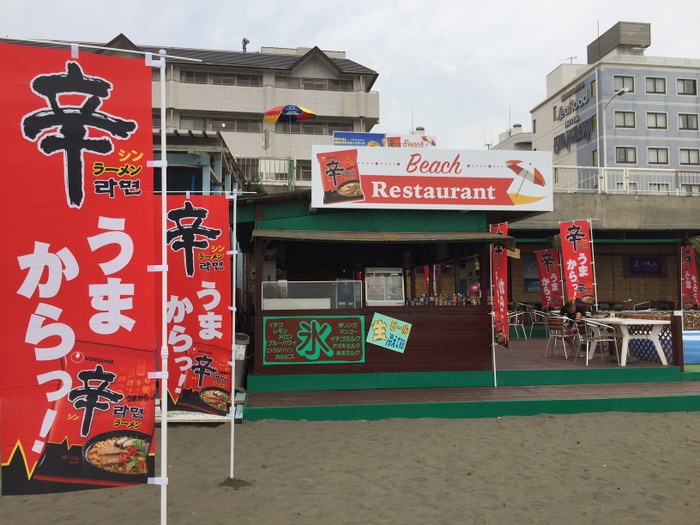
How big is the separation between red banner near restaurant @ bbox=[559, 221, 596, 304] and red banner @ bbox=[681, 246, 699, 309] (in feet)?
17.4

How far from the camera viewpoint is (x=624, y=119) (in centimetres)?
4031

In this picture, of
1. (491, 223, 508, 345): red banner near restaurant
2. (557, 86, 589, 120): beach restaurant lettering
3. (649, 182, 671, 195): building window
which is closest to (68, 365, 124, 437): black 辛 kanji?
(491, 223, 508, 345): red banner near restaurant

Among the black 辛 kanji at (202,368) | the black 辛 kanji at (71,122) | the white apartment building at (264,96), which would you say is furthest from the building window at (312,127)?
the black 辛 kanji at (71,122)

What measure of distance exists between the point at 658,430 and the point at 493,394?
2.28m

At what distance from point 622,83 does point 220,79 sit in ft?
85.7

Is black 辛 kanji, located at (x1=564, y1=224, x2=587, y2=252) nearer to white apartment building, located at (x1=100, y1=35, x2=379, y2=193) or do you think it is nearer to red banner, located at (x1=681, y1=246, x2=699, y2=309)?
red banner, located at (x1=681, y1=246, x2=699, y2=309)

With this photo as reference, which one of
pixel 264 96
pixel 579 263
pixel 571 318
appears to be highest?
pixel 264 96

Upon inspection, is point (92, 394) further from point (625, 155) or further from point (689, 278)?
point (625, 155)

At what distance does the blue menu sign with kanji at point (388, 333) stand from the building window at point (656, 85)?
3828cm

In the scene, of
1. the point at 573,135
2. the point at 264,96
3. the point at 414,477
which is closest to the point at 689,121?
the point at 573,135

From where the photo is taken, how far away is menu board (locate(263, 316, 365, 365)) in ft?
31.5

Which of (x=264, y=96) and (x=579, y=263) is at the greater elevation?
(x=264, y=96)

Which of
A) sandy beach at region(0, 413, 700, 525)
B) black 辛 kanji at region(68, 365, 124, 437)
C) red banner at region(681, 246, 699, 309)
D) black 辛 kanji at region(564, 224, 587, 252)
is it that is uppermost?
black 辛 kanji at region(564, 224, 587, 252)

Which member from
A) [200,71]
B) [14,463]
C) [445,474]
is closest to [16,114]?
[14,463]
